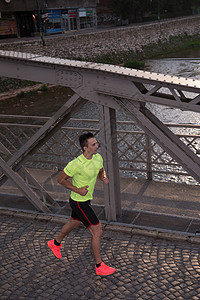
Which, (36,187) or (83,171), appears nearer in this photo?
(83,171)

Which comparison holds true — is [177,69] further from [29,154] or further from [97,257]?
[97,257]

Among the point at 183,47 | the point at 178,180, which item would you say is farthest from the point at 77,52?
the point at 178,180

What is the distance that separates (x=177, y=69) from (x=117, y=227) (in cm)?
3209

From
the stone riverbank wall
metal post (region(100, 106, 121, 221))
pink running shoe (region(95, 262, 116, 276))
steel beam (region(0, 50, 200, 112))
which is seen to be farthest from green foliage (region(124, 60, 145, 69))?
pink running shoe (region(95, 262, 116, 276))

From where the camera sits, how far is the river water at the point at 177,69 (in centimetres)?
2114

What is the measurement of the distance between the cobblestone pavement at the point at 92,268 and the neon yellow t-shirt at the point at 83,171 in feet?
3.39

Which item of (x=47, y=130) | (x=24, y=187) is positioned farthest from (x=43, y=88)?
(x=47, y=130)

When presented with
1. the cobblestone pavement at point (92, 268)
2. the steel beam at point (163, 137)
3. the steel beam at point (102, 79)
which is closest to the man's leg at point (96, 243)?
the cobblestone pavement at point (92, 268)

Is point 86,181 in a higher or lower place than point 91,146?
lower

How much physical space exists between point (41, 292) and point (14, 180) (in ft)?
8.23

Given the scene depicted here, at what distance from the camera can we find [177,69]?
122 feet

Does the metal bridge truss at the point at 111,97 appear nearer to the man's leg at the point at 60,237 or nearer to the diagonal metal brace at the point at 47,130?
the diagonal metal brace at the point at 47,130

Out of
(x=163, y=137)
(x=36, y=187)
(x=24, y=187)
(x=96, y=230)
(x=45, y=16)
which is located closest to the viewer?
(x=96, y=230)

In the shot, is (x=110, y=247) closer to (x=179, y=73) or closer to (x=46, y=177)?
(x=46, y=177)
